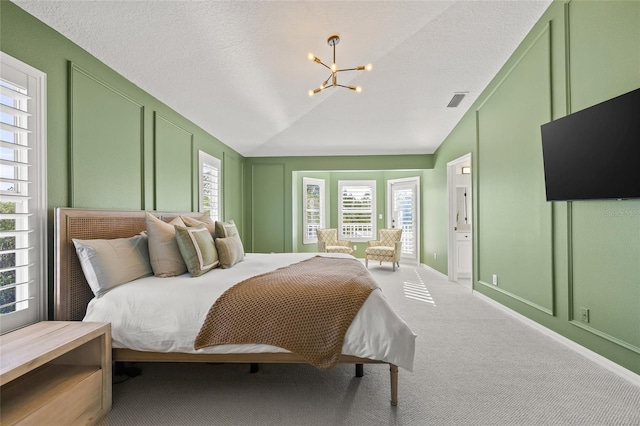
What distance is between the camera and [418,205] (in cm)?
655

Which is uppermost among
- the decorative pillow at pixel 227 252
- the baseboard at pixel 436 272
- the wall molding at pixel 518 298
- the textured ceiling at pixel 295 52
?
the textured ceiling at pixel 295 52

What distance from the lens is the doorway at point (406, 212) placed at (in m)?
6.57

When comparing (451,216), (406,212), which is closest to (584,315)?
(451,216)

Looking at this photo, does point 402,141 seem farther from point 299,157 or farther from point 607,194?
point 607,194

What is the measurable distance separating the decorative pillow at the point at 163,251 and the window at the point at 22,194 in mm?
626

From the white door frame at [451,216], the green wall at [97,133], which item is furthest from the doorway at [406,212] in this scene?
the green wall at [97,133]

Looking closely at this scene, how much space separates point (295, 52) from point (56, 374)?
122 inches

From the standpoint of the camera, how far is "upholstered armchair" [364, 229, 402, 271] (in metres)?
6.00

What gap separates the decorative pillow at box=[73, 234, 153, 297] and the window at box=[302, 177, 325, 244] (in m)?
4.58

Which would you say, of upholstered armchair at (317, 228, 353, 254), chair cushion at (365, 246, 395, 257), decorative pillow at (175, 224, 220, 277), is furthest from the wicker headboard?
chair cushion at (365, 246, 395, 257)

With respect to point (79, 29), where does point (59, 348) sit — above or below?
below

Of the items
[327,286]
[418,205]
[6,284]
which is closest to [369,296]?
[327,286]

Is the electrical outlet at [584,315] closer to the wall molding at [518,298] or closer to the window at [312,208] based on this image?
the wall molding at [518,298]

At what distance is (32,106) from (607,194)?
12.8ft
